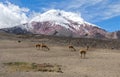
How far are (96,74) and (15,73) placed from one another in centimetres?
703

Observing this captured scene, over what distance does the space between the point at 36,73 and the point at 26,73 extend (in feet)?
2.92

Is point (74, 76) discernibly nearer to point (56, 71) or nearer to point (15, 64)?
point (56, 71)

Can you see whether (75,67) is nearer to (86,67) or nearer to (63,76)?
(86,67)

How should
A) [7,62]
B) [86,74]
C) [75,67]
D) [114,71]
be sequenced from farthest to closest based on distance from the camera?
[7,62], [75,67], [114,71], [86,74]

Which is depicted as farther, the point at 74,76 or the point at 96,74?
the point at 96,74

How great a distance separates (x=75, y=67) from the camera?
36.8 metres

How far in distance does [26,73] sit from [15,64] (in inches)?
297

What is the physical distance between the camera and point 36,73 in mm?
31016

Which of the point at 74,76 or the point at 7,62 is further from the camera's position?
the point at 7,62

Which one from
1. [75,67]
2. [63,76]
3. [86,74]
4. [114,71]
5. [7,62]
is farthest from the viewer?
[7,62]

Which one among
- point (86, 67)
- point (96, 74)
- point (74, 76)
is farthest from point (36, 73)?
point (86, 67)

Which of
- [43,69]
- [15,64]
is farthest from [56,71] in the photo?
[15,64]

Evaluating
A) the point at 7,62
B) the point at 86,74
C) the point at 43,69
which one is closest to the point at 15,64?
the point at 7,62

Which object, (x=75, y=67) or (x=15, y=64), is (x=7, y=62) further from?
Result: (x=75, y=67)
